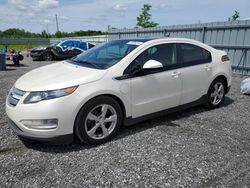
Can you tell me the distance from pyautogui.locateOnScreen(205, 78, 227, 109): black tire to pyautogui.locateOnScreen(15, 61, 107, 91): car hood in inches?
102

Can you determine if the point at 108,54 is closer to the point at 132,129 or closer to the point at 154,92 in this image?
the point at 154,92

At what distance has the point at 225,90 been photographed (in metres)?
5.58

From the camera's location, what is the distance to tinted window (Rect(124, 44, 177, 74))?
12.9 feet

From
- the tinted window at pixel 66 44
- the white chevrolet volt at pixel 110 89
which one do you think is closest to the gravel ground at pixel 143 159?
the white chevrolet volt at pixel 110 89

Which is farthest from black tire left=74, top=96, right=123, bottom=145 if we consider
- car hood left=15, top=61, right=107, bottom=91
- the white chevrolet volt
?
car hood left=15, top=61, right=107, bottom=91

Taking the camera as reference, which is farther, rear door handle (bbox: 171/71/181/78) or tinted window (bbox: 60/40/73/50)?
tinted window (bbox: 60/40/73/50)

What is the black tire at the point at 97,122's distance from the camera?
3.45m

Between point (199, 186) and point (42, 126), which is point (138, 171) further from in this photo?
point (42, 126)

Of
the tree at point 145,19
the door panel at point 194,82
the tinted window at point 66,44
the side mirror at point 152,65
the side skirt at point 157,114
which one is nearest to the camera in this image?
the side mirror at point 152,65

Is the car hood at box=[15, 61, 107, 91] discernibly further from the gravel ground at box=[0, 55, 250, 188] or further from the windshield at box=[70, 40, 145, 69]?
the gravel ground at box=[0, 55, 250, 188]

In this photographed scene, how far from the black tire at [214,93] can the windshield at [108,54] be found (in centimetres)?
195

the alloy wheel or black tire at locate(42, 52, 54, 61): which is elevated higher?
A: the alloy wheel

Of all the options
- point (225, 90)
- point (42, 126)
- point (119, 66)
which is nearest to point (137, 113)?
point (119, 66)

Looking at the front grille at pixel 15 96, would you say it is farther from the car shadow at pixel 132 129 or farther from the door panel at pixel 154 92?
the door panel at pixel 154 92
